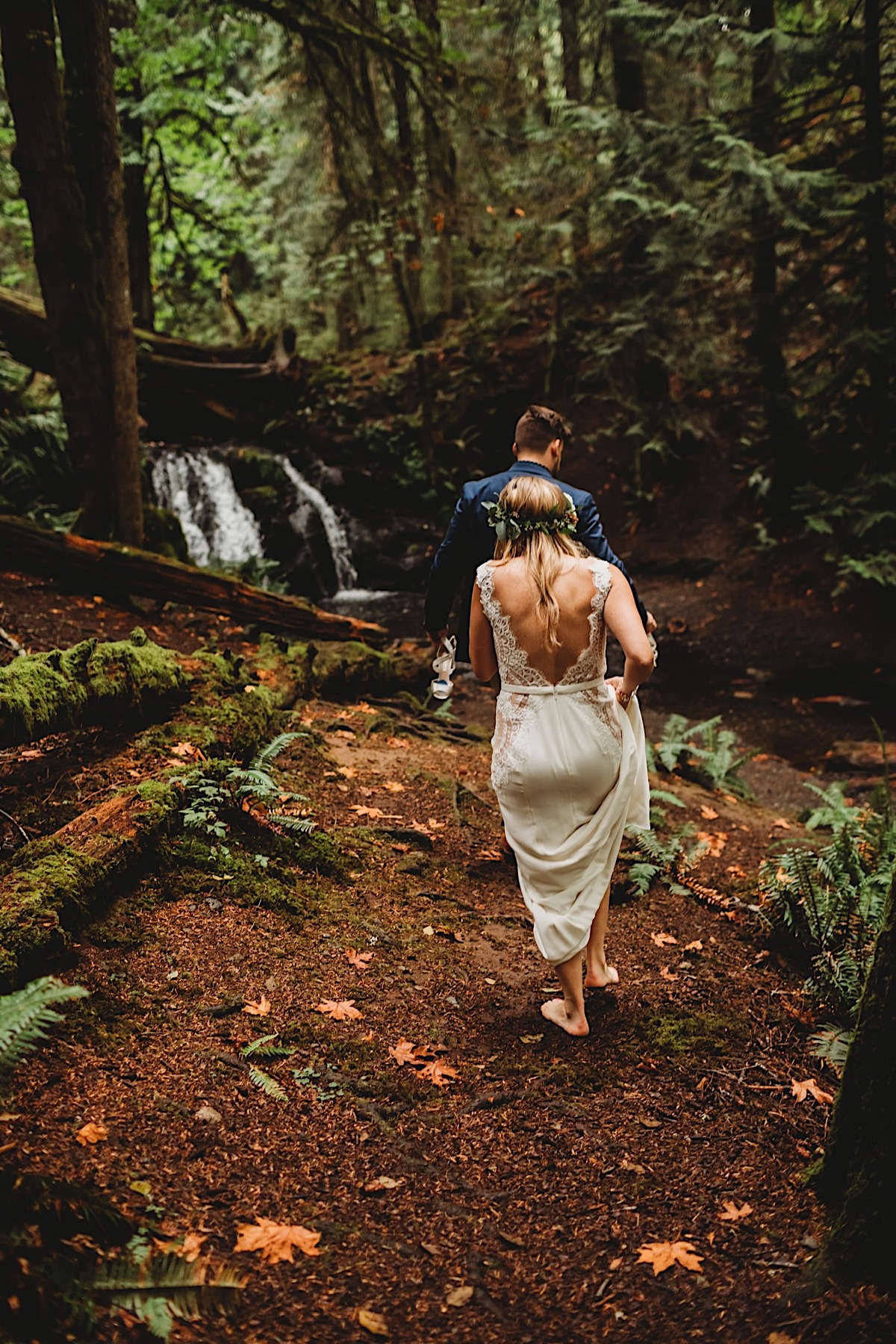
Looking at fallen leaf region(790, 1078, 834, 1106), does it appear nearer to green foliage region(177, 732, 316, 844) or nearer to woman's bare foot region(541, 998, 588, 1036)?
woman's bare foot region(541, 998, 588, 1036)

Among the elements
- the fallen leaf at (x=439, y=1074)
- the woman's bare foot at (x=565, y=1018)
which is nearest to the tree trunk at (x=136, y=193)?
the woman's bare foot at (x=565, y=1018)

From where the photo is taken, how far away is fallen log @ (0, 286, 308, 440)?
18250mm

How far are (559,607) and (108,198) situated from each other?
7.43m

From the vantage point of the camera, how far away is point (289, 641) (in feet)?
29.3

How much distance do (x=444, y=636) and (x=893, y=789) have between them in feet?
24.3

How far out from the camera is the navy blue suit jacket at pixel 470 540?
469 cm

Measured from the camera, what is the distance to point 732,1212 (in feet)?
9.14

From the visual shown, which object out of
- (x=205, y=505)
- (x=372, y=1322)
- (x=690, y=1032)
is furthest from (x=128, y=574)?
(x=205, y=505)

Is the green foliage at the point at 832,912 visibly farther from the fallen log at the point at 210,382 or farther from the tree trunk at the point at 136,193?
the fallen log at the point at 210,382

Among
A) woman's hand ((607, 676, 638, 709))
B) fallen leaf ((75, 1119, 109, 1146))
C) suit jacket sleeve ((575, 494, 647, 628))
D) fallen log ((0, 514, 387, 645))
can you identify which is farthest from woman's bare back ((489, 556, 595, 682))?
fallen log ((0, 514, 387, 645))

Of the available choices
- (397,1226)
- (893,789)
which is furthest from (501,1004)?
(893,789)

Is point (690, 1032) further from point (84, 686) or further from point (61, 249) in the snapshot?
point (61, 249)

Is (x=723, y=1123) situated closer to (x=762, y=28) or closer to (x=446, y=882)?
(x=446, y=882)

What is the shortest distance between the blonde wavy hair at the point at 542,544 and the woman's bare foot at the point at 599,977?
1.68 metres
